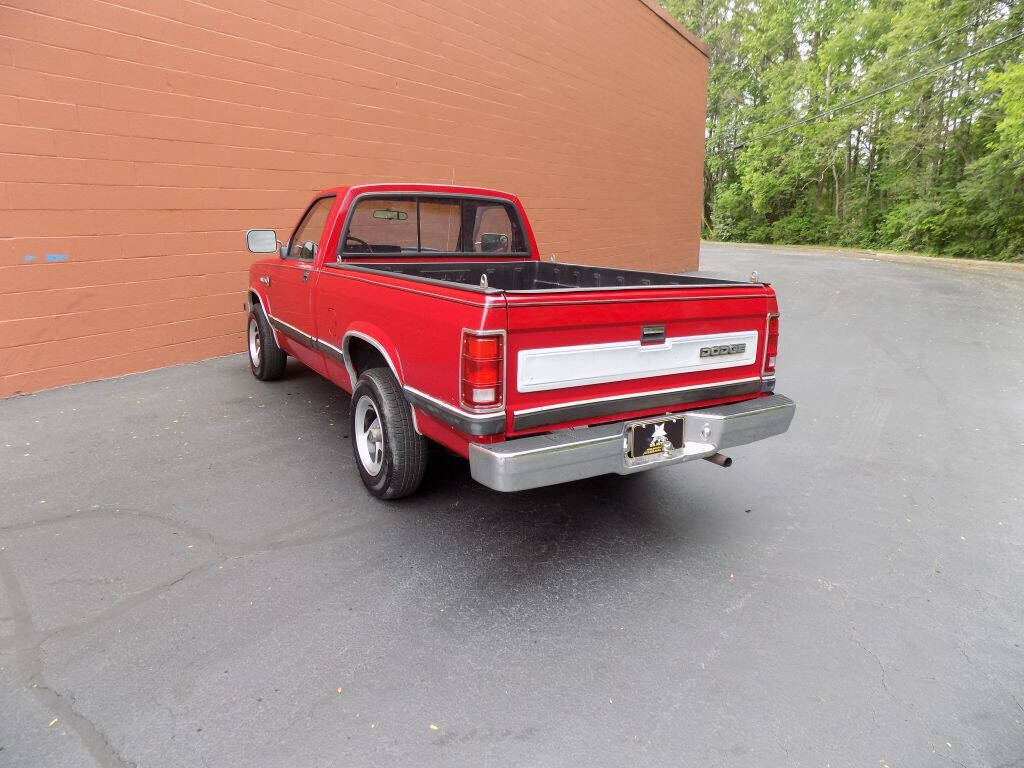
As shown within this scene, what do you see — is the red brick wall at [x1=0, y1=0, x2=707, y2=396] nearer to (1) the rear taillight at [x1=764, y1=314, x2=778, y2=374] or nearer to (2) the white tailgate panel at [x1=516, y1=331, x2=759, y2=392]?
(2) the white tailgate panel at [x1=516, y1=331, x2=759, y2=392]

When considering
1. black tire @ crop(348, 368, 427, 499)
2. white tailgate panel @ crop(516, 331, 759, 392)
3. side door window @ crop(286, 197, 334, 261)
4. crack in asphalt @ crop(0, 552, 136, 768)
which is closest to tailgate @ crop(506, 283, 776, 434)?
white tailgate panel @ crop(516, 331, 759, 392)

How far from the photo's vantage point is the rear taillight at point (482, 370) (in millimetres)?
2646

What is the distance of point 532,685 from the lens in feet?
7.44

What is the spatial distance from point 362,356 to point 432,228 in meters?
1.42

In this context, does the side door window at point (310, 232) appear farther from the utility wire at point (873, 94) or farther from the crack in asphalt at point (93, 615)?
the utility wire at point (873, 94)

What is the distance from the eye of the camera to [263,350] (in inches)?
236

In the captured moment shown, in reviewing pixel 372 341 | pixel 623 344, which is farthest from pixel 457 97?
pixel 623 344

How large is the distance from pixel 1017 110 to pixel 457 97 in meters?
17.7

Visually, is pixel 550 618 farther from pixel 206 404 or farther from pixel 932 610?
pixel 206 404

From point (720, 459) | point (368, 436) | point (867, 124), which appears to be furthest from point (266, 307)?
point (867, 124)

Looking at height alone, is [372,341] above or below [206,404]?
above

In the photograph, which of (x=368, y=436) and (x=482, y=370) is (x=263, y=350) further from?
(x=482, y=370)

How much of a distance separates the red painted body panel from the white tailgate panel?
0.11ft

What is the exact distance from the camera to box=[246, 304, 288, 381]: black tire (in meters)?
5.90
